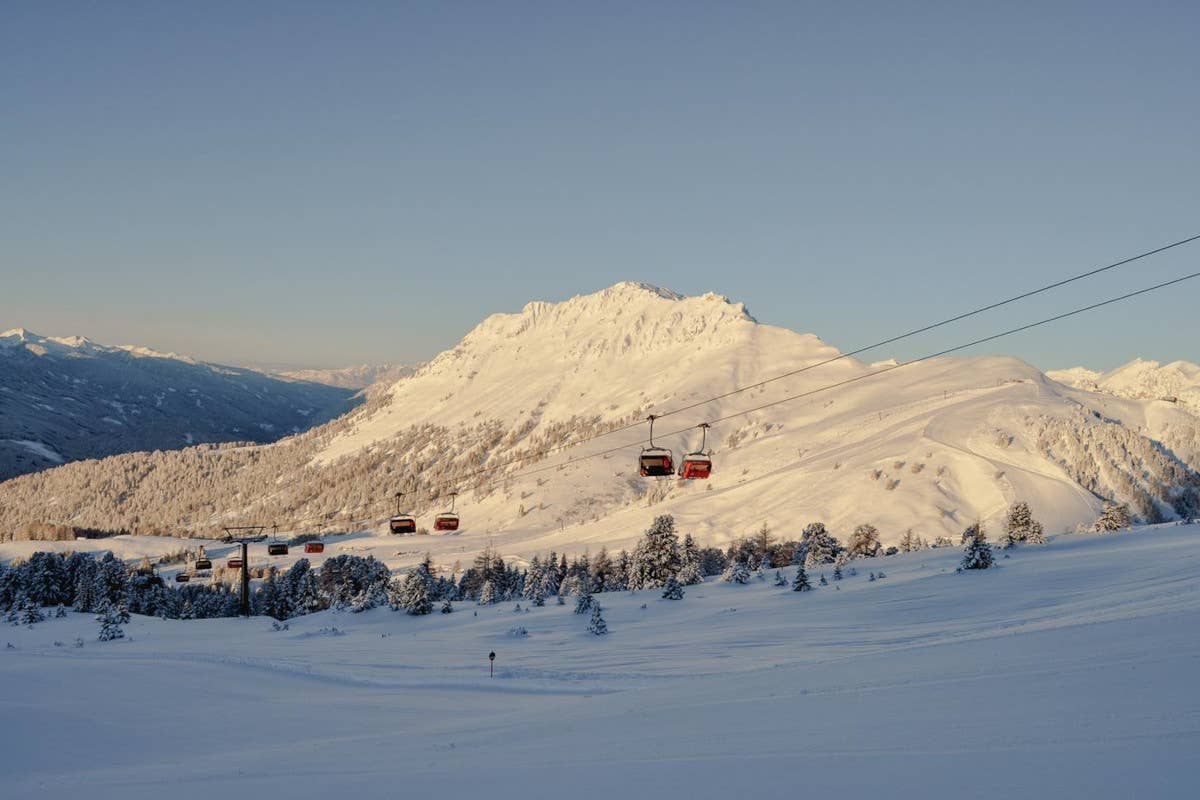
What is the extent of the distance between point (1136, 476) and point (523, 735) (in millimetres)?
169050

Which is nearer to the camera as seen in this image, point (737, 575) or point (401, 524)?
point (401, 524)

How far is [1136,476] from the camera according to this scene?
6004 inches

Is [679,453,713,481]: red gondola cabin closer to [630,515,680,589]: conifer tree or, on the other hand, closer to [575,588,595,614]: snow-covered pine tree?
[575,588,595,614]: snow-covered pine tree

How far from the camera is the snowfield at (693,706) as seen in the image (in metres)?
13.0

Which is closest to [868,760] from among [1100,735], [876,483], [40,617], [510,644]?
[1100,735]

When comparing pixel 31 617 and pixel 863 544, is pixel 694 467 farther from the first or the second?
pixel 863 544

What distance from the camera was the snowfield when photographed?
42.5 ft

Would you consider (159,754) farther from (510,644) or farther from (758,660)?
(510,644)

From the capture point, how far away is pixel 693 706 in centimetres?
2116

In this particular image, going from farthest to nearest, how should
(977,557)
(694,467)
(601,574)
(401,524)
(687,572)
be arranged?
(601,574)
(687,572)
(977,557)
(401,524)
(694,467)

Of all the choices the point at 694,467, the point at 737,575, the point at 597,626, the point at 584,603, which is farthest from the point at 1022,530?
the point at 694,467

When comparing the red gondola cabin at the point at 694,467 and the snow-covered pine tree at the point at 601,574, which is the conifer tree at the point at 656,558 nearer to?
the snow-covered pine tree at the point at 601,574

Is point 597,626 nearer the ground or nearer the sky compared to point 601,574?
nearer the sky

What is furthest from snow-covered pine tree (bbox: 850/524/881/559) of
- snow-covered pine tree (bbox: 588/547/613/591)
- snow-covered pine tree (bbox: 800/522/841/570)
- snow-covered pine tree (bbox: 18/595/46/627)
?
snow-covered pine tree (bbox: 18/595/46/627)
